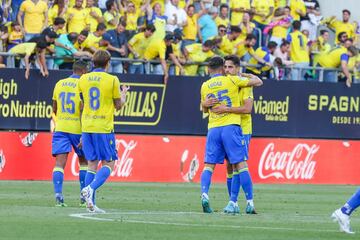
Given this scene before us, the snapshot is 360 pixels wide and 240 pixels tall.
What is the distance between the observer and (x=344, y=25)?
3212cm

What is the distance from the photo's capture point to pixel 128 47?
27531mm

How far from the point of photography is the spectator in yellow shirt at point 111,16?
2761cm

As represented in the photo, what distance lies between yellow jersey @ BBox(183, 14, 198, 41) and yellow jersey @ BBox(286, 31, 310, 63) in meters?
2.69

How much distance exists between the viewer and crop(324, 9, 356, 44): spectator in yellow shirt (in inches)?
1256

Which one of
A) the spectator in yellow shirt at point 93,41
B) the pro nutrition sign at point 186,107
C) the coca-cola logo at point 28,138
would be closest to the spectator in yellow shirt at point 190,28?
the pro nutrition sign at point 186,107

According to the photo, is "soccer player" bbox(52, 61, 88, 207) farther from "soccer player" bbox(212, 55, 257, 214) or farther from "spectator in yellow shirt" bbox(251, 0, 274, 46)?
"spectator in yellow shirt" bbox(251, 0, 274, 46)

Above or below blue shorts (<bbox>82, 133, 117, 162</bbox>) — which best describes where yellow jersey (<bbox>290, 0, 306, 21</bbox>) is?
above

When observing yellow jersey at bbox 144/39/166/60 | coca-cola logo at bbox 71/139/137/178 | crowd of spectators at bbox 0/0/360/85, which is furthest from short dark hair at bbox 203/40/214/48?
coca-cola logo at bbox 71/139/137/178

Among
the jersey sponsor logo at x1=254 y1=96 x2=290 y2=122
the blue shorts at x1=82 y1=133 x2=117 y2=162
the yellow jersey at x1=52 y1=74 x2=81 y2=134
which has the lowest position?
the jersey sponsor logo at x1=254 y1=96 x2=290 y2=122

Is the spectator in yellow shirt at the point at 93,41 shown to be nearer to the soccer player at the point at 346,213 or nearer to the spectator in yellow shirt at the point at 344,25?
the spectator in yellow shirt at the point at 344,25

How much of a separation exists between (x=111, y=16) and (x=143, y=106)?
2429 millimetres

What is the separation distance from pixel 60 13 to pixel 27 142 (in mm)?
3187

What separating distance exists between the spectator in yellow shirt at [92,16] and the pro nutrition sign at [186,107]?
135 cm

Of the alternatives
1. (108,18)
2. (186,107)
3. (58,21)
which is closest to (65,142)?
(58,21)
